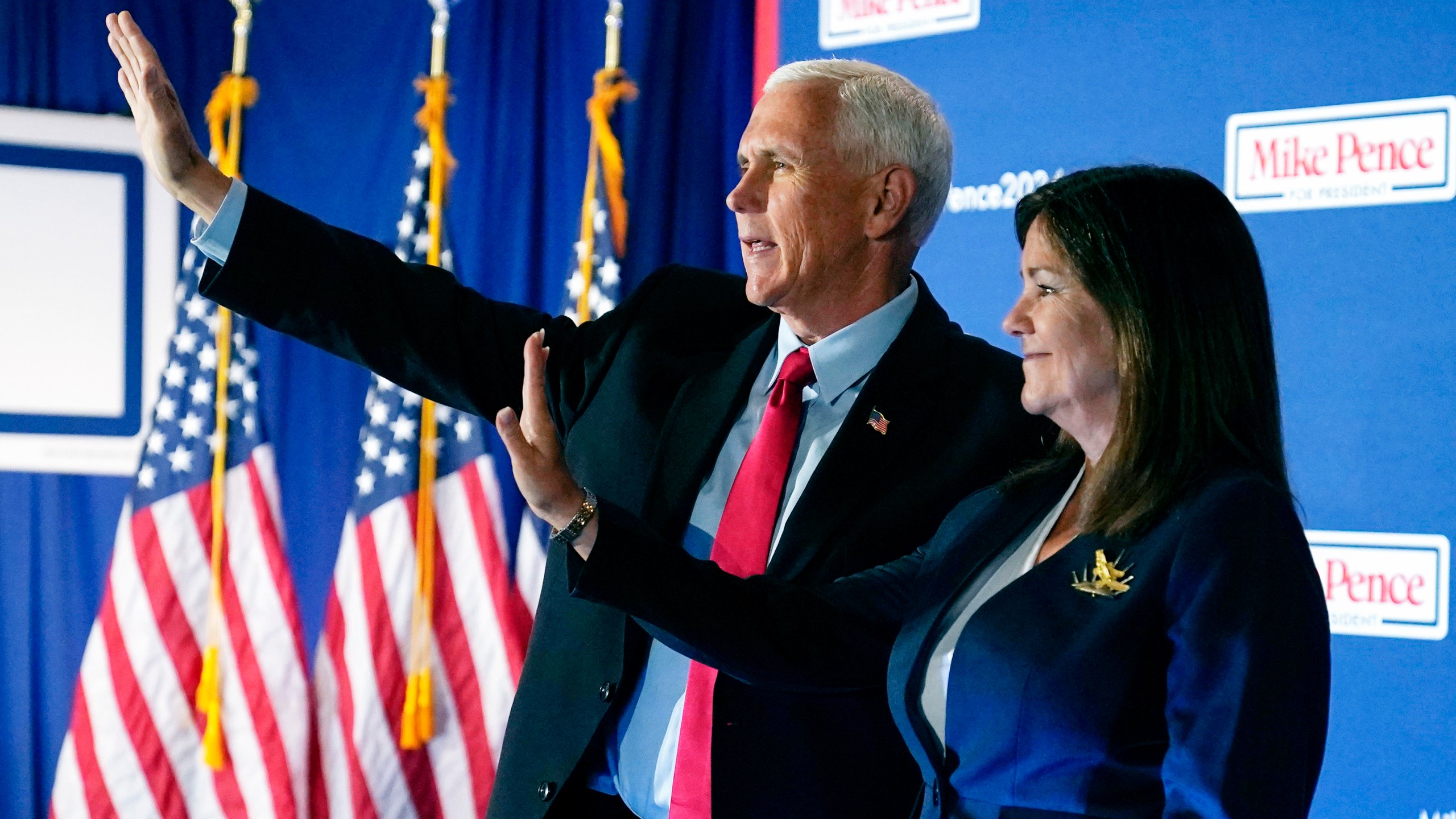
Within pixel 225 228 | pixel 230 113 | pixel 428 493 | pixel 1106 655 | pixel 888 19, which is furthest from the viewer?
pixel 428 493

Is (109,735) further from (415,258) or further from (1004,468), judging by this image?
(1004,468)

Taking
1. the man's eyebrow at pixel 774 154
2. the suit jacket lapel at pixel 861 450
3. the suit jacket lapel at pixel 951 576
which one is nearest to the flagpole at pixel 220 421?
the man's eyebrow at pixel 774 154

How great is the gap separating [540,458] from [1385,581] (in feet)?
5.53

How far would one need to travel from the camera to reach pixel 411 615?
3.43 m

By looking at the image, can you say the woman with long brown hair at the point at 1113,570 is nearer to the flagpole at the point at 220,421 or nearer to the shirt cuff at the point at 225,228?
the shirt cuff at the point at 225,228

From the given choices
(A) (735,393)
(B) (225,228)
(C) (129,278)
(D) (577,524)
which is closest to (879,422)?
(A) (735,393)

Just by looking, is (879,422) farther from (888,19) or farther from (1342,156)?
(888,19)

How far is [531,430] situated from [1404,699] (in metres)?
1.72

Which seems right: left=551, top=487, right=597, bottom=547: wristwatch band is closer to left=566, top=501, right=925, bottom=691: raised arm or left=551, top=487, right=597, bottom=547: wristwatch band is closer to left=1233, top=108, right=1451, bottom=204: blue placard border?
left=566, top=501, right=925, bottom=691: raised arm

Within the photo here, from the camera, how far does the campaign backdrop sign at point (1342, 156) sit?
238 centimetres

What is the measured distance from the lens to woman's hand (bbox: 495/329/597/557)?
1355 mm

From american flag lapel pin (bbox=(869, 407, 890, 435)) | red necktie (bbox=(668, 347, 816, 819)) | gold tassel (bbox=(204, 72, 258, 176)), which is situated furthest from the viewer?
gold tassel (bbox=(204, 72, 258, 176))

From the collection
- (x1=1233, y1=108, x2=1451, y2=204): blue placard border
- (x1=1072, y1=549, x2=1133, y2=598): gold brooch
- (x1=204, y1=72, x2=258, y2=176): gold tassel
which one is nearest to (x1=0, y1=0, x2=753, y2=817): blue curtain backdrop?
(x1=204, y1=72, x2=258, y2=176): gold tassel

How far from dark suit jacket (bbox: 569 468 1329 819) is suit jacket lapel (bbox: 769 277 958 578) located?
21 centimetres
